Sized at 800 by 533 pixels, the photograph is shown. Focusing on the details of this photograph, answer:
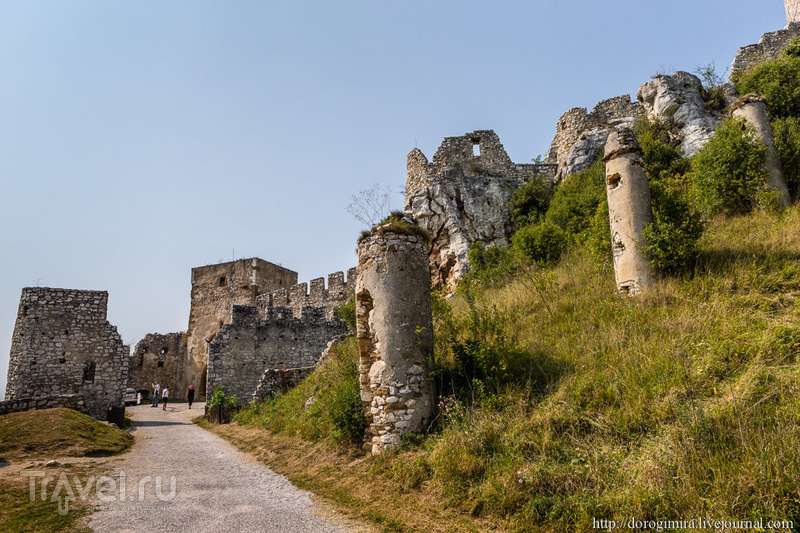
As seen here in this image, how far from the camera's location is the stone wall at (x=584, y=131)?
19516mm

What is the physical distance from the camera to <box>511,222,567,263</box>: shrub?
1440cm

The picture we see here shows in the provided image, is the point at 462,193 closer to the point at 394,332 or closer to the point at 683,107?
the point at 683,107

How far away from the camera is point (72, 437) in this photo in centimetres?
934

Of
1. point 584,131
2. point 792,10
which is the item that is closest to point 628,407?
point 584,131

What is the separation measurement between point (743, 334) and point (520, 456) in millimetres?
3705

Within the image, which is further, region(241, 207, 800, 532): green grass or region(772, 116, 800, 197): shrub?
region(772, 116, 800, 197): shrub

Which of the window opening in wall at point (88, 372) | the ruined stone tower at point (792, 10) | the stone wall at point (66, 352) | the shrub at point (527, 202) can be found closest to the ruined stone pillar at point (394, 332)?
the shrub at point (527, 202)

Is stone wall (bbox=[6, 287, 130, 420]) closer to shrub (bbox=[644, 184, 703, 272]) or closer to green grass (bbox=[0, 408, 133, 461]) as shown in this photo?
green grass (bbox=[0, 408, 133, 461])

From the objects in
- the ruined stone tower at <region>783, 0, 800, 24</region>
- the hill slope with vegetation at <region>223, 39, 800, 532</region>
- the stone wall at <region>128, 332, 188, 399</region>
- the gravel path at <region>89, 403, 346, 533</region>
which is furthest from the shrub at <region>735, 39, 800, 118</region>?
the stone wall at <region>128, 332, 188, 399</region>

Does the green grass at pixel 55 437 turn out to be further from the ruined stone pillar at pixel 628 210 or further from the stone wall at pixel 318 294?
the stone wall at pixel 318 294

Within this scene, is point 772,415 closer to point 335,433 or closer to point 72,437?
point 335,433

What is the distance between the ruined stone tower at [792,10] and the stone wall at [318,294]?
36.7m

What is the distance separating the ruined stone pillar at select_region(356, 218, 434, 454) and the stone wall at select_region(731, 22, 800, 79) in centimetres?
2352

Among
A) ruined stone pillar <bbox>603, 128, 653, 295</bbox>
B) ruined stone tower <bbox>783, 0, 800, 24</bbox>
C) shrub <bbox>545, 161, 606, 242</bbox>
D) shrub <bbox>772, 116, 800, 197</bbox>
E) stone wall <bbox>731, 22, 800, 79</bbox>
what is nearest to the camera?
ruined stone pillar <bbox>603, 128, 653, 295</bbox>
